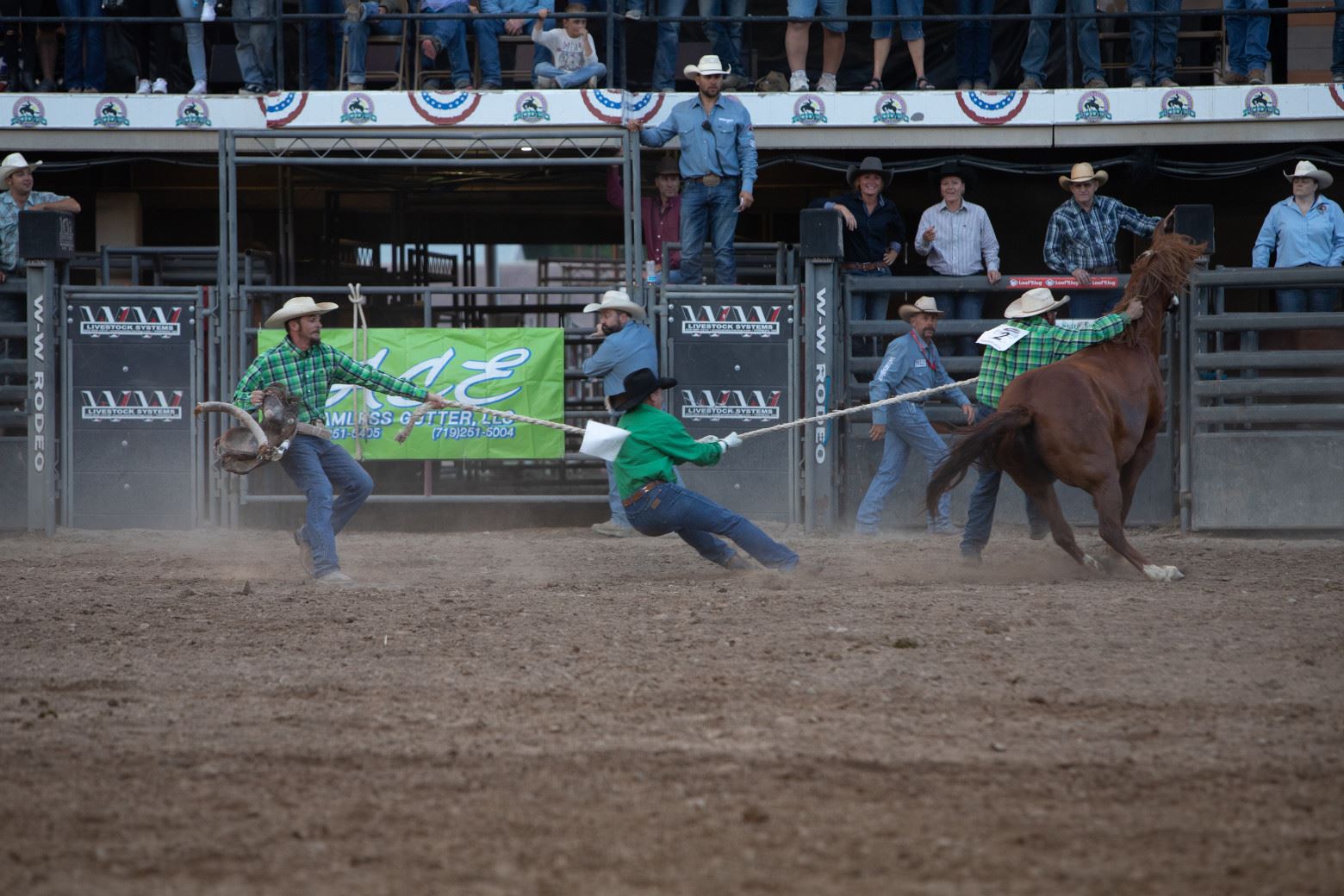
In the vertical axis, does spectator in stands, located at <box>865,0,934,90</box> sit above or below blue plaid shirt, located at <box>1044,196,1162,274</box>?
above

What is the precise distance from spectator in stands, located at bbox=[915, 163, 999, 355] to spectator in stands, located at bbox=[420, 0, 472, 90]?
14.3ft

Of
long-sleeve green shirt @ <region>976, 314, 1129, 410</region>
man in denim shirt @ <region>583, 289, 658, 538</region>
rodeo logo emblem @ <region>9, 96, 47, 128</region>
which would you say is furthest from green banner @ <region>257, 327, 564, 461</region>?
rodeo logo emblem @ <region>9, 96, 47, 128</region>

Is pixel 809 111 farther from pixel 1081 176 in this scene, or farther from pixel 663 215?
pixel 1081 176

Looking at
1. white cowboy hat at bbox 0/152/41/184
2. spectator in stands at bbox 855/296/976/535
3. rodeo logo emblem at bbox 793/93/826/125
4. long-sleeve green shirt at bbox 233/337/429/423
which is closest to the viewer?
long-sleeve green shirt at bbox 233/337/429/423

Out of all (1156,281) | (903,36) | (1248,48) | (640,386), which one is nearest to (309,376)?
(640,386)

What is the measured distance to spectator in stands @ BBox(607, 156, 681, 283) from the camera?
13.2 meters

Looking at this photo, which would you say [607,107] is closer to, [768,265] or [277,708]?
[768,265]

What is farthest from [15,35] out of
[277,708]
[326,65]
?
[277,708]

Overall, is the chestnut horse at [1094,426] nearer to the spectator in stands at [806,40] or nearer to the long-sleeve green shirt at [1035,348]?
the long-sleeve green shirt at [1035,348]

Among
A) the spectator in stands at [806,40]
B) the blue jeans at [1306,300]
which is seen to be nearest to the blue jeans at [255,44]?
the spectator in stands at [806,40]

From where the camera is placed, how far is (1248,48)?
13.3 metres

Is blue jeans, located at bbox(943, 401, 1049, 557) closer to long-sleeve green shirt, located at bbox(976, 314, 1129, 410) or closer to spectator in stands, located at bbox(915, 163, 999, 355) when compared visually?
long-sleeve green shirt, located at bbox(976, 314, 1129, 410)

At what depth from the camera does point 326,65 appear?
45.4 feet

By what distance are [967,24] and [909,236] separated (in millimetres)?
3256
